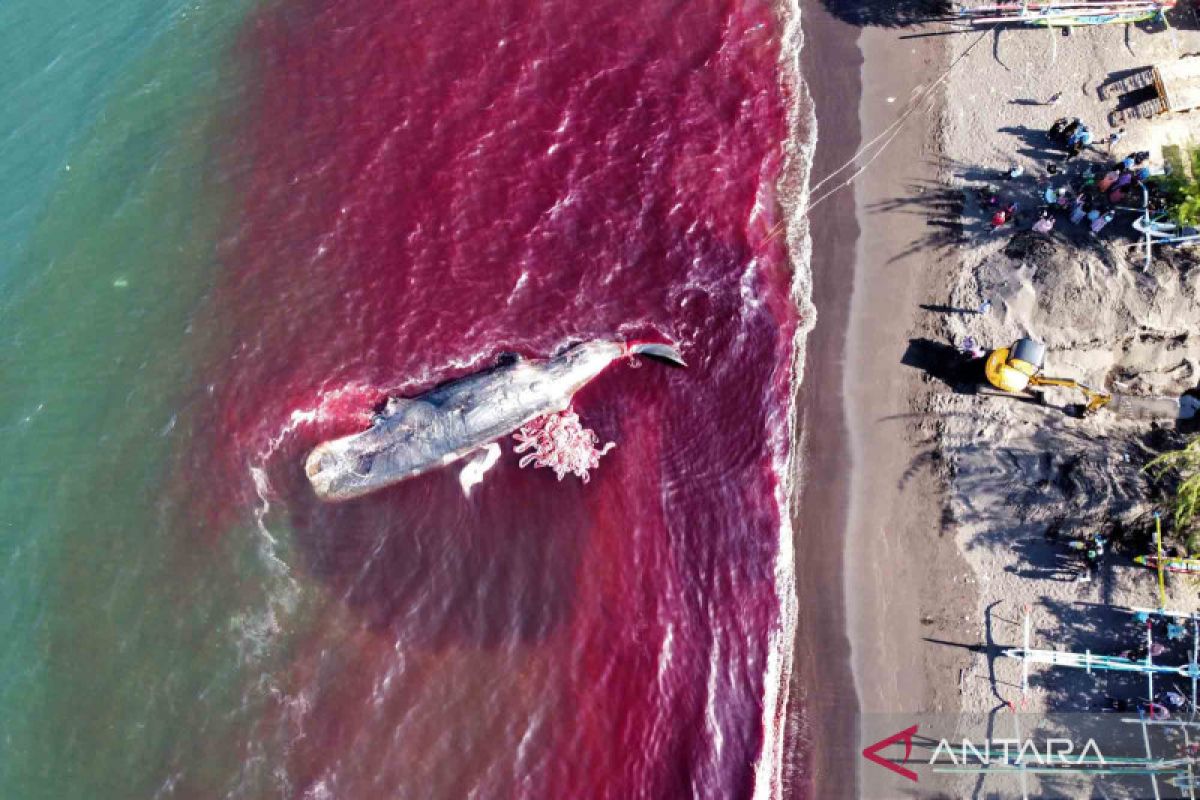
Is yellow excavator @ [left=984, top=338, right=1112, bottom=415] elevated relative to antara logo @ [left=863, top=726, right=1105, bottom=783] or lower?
elevated

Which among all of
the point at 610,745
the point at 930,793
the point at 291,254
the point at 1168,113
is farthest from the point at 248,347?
the point at 1168,113

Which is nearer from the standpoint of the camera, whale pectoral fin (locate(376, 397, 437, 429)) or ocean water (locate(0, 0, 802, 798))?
ocean water (locate(0, 0, 802, 798))

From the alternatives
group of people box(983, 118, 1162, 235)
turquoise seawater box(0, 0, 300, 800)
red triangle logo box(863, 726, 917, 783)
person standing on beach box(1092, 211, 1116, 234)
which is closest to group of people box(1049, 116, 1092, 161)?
group of people box(983, 118, 1162, 235)

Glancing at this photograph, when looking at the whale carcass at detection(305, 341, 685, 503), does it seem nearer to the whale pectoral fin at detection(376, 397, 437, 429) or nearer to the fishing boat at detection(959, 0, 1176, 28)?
the whale pectoral fin at detection(376, 397, 437, 429)

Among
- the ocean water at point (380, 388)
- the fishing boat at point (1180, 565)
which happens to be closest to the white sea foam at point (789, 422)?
the ocean water at point (380, 388)

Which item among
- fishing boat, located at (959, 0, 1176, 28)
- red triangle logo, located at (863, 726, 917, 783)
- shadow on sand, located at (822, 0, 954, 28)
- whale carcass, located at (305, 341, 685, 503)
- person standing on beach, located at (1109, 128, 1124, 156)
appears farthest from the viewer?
shadow on sand, located at (822, 0, 954, 28)

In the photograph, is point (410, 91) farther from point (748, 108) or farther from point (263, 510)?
point (263, 510)
